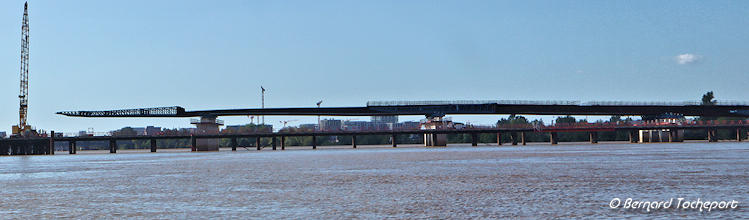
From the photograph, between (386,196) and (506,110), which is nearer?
(386,196)

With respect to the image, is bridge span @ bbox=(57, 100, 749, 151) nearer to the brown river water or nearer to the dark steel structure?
the dark steel structure

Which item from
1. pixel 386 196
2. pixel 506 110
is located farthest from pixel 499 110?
pixel 386 196

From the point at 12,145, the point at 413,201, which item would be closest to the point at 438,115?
the point at 12,145

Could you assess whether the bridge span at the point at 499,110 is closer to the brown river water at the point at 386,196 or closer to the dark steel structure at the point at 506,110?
the dark steel structure at the point at 506,110

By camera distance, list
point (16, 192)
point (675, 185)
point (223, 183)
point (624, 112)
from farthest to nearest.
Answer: point (624, 112), point (223, 183), point (16, 192), point (675, 185)

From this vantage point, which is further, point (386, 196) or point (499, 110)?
point (499, 110)

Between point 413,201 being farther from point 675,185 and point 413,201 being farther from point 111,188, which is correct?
point 111,188

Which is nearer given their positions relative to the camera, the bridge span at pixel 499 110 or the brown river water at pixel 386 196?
the brown river water at pixel 386 196

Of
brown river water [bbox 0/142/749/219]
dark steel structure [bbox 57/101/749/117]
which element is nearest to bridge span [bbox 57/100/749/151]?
dark steel structure [bbox 57/101/749/117]

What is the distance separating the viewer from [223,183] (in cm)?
4681

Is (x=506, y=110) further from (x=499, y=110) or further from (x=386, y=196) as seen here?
(x=386, y=196)

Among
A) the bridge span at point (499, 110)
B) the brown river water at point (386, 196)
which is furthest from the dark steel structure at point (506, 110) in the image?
the brown river water at point (386, 196)

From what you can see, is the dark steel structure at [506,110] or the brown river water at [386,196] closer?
the brown river water at [386,196]

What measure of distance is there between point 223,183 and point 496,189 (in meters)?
17.2
